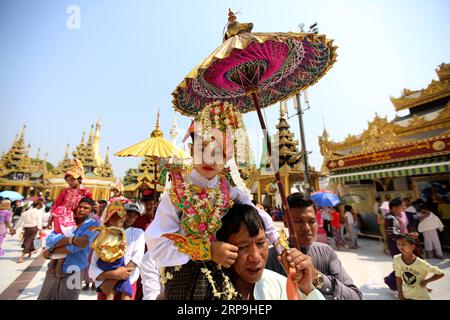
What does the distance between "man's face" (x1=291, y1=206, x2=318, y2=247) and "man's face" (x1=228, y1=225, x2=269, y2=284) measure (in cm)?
79

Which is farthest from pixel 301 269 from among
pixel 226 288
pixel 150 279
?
pixel 150 279

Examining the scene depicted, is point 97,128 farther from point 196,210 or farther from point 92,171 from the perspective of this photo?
point 196,210

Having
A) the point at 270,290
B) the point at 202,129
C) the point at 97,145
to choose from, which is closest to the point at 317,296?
the point at 270,290

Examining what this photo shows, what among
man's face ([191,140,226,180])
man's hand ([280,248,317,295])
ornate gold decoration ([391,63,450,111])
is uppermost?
ornate gold decoration ([391,63,450,111])

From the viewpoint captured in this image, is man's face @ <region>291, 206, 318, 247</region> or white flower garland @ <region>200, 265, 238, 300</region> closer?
white flower garland @ <region>200, 265, 238, 300</region>

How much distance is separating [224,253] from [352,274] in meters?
6.44

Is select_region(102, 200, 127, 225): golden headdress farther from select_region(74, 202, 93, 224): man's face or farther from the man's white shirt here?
the man's white shirt

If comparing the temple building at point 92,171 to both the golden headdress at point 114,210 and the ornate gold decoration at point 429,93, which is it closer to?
the golden headdress at point 114,210

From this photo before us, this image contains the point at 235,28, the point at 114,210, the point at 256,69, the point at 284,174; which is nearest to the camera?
the point at 235,28

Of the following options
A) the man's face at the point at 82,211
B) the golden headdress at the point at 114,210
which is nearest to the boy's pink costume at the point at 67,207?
the man's face at the point at 82,211

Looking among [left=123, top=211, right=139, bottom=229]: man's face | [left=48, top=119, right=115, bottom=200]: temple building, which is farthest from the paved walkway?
[left=48, top=119, right=115, bottom=200]: temple building

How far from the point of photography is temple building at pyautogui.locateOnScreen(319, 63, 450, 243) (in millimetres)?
7895

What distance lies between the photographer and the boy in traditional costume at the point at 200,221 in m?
1.32

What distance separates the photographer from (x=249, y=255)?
4.37 feet
